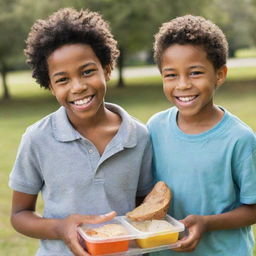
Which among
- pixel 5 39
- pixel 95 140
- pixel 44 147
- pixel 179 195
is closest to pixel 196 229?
pixel 179 195

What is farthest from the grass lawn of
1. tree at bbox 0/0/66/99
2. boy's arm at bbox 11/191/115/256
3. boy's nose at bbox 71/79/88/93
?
boy's nose at bbox 71/79/88/93

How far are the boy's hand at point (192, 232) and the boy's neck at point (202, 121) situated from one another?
0.42m

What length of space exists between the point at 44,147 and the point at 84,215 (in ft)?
1.21

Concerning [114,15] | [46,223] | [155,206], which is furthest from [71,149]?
[114,15]

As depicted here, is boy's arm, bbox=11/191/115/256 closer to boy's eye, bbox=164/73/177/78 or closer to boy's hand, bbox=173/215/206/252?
boy's hand, bbox=173/215/206/252

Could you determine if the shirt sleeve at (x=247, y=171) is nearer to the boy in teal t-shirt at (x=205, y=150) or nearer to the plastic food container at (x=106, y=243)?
the boy in teal t-shirt at (x=205, y=150)

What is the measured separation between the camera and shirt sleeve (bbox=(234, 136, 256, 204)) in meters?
2.18

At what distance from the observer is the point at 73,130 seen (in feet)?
7.44

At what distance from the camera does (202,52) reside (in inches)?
89.0

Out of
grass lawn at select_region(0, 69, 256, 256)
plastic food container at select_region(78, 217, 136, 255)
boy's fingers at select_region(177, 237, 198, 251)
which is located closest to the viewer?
plastic food container at select_region(78, 217, 136, 255)

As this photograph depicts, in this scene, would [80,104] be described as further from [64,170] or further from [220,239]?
[220,239]

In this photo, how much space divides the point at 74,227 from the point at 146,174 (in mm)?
518

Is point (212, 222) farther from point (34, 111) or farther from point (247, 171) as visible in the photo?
point (34, 111)

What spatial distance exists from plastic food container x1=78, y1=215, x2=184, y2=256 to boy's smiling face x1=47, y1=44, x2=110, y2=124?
0.54m
